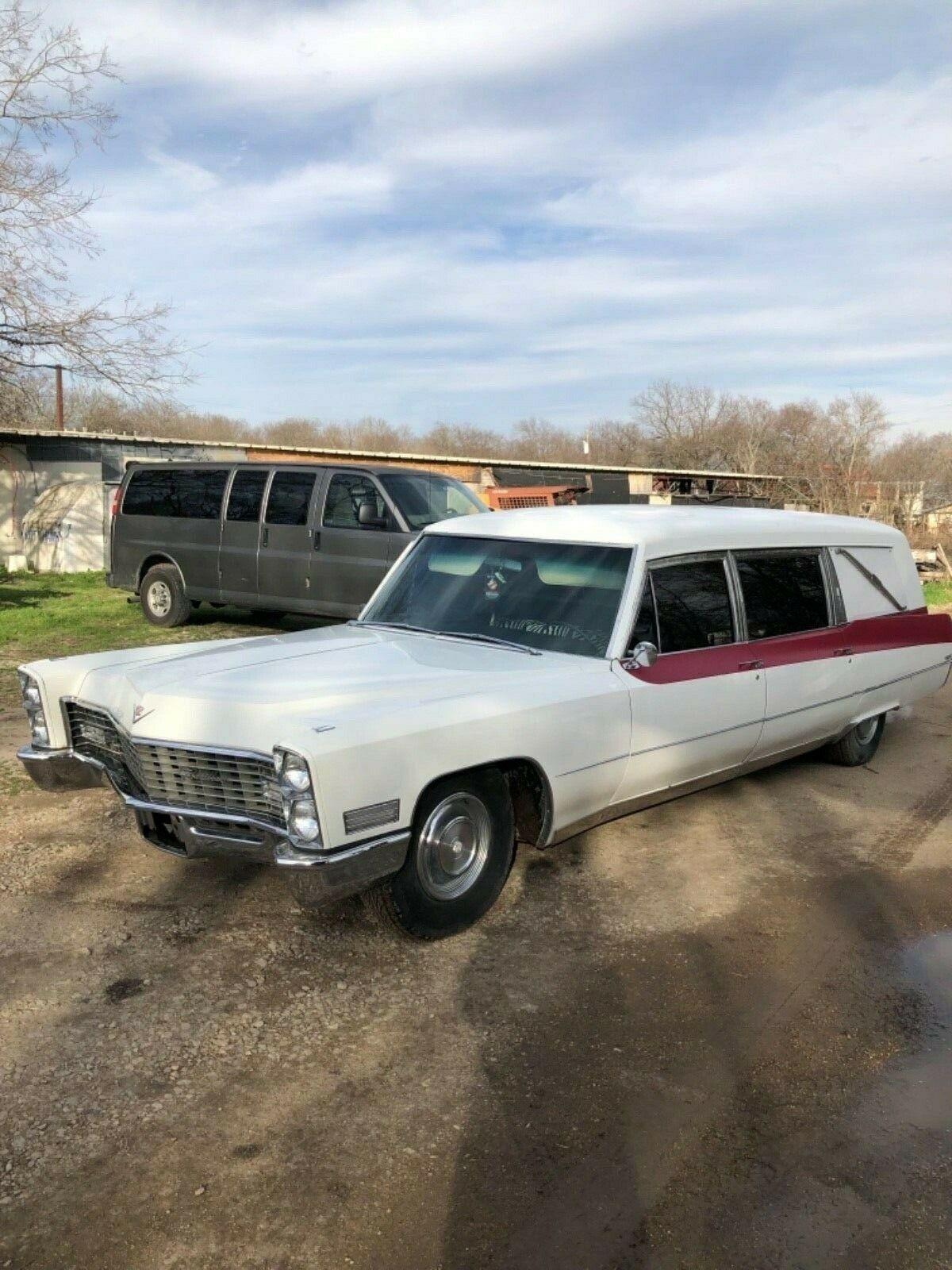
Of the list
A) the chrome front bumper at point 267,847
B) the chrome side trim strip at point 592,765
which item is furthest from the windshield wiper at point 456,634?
the chrome front bumper at point 267,847

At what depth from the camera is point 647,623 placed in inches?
193

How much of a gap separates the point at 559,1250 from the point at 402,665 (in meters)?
2.43

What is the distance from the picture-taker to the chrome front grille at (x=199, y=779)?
3668 mm

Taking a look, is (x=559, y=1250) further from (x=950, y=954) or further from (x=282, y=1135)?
(x=950, y=954)

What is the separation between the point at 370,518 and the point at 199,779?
22.4 feet

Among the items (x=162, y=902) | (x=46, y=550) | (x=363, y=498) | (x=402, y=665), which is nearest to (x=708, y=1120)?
(x=402, y=665)

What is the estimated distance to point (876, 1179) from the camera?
2.79 meters

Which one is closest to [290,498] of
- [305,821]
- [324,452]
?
[305,821]

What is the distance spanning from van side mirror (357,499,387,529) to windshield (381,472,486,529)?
0.75 feet

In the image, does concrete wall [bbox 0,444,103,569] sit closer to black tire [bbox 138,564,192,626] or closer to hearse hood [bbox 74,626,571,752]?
black tire [bbox 138,564,192,626]

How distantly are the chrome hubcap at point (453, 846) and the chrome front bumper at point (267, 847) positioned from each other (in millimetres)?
266

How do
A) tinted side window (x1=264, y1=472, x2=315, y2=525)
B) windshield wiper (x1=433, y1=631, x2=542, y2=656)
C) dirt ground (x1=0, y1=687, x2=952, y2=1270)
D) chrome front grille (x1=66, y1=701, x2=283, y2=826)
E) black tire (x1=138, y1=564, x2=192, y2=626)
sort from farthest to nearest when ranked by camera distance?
black tire (x1=138, y1=564, x2=192, y2=626) < tinted side window (x1=264, y1=472, x2=315, y2=525) < windshield wiper (x1=433, y1=631, x2=542, y2=656) < chrome front grille (x1=66, y1=701, x2=283, y2=826) < dirt ground (x1=0, y1=687, x2=952, y2=1270)

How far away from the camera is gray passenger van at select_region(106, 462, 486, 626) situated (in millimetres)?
10516

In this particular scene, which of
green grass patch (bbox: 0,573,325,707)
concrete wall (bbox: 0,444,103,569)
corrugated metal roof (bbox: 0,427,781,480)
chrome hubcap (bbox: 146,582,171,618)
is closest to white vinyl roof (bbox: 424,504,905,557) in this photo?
green grass patch (bbox: 0,573,325,707)
